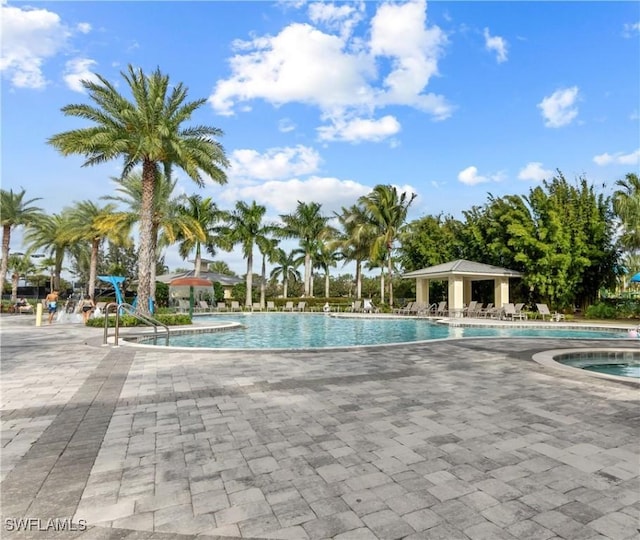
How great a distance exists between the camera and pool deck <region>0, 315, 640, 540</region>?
2.45 metres

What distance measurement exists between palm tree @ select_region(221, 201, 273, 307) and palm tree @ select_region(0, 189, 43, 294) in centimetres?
1344

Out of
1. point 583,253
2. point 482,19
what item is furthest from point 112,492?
point 583,253

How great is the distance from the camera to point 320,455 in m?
3.45

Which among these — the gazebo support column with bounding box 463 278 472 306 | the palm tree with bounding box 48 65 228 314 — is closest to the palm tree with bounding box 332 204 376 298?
the gazebo support column with bounding box 463 278 472 306

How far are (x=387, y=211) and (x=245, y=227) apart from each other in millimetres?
11559

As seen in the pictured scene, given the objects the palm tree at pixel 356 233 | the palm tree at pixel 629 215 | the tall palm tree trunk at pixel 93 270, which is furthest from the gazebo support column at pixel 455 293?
the tall palm tree trunk at pixel 93 270

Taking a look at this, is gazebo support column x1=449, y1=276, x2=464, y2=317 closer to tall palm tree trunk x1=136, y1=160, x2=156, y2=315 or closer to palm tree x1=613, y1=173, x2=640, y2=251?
palm tree x1=613, y1=173, x2=640, y2=251

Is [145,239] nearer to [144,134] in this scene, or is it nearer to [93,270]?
[144,134]

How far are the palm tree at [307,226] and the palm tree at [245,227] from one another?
3.42m

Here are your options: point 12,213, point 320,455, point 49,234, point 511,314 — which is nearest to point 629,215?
point 511,314

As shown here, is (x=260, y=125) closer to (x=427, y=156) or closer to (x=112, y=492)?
(x=427, y=156)

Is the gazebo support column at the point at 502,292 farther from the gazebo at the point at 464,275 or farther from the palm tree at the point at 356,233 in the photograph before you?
the palm tree at the point at 356,233

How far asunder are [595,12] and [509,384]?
11670 millimetres

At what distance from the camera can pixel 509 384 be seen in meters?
6.14
